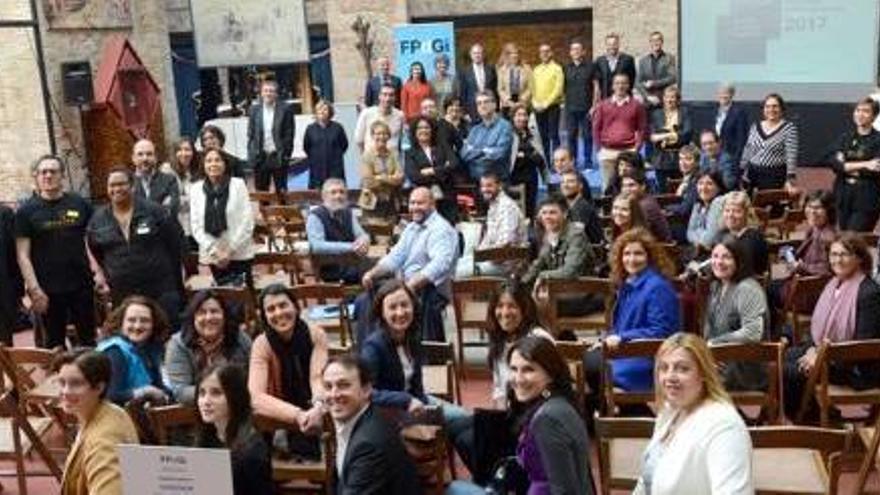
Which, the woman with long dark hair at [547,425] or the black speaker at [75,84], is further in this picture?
the black speaker at [75,84]

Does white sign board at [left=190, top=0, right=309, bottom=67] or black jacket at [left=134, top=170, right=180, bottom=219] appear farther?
white sign board at [left=190, top=0, right=309, bottom=67]

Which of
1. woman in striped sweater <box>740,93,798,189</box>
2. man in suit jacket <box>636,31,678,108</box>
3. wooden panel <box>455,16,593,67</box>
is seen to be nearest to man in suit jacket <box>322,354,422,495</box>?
woman in striped sweater <box>740,93,798,189</box>

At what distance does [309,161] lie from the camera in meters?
10.4

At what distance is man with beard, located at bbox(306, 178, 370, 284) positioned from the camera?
723cm

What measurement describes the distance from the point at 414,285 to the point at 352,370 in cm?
275

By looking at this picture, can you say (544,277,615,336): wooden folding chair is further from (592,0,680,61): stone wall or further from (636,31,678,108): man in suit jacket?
(592,0,680,61): stone wall

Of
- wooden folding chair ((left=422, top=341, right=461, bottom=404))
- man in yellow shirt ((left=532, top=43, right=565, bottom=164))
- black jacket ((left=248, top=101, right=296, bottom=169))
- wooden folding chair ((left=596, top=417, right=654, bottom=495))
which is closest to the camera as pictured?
wooden folding chair ((left=596, top=417, right=654, bottom=495))

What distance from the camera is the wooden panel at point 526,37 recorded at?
52.7 ft

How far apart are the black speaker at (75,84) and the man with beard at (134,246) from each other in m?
8.12

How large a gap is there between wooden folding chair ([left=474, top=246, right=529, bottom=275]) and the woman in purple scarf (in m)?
2.15

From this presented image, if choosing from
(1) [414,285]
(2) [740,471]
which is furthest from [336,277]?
(2) [740,471]

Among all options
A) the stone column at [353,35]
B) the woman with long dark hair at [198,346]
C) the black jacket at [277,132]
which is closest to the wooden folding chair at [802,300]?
the woman with long dark hair at [198,346]

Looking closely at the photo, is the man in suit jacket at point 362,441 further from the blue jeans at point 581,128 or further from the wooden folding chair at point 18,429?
the blue jeans at point 581,128

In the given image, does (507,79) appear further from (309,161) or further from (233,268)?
(233,268)
